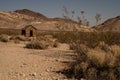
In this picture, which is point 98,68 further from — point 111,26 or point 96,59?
point 111,26

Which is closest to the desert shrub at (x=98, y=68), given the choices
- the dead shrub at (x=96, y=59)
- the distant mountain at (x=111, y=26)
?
the dead shrub at (x=96, y=59)

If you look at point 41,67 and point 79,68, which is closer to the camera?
point 79,68

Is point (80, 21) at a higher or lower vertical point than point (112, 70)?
higher

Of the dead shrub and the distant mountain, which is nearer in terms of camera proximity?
the dead shrub

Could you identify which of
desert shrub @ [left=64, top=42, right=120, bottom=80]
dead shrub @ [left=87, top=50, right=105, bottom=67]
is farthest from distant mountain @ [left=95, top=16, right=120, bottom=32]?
desert shrub @ [left=64, top=42, right=120, bottom=80]

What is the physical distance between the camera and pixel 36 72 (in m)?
11.3

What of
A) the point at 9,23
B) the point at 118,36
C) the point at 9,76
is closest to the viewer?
the point at 9,76

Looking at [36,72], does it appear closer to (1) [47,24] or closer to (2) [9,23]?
(1) [47,24]

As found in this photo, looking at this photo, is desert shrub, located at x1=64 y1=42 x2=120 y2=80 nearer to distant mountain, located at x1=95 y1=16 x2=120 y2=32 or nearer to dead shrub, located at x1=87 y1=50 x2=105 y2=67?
dead shrub, located at x1=87 y1=50 x2=105 y2=67

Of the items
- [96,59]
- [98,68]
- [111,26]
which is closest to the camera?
[98,68]

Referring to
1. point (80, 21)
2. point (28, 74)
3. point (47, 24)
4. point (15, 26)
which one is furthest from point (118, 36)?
point (15, 26)

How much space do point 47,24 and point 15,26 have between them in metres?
17.3

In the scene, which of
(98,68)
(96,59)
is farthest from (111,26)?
(98,68)

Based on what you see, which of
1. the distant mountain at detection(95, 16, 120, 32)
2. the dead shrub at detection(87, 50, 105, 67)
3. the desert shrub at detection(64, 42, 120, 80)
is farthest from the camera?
the distant mountain at detection(95, 16, 120, 32)
